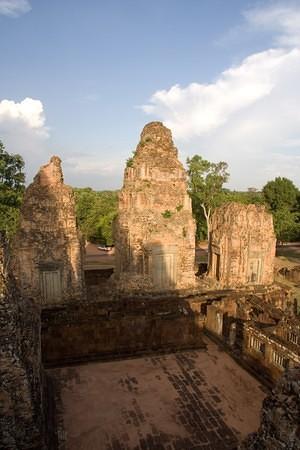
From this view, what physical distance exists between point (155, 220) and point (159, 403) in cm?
831

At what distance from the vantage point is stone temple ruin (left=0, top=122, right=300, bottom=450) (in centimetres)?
709

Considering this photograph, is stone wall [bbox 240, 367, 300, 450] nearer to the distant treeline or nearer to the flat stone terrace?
the flat stone terrace

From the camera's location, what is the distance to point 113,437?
26.4ft

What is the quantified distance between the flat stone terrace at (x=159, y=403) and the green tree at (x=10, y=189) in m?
9.39

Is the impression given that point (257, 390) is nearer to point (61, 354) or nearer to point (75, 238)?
point (61, 354)

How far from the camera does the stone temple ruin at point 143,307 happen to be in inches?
279

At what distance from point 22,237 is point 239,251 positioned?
32.6 feet

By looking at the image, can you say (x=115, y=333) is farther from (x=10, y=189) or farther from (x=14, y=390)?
(x=10, y=189)

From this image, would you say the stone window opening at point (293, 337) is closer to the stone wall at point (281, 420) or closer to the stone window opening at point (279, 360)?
the stone window opening at point (279, 360)

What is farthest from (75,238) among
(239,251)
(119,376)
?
(239,251)

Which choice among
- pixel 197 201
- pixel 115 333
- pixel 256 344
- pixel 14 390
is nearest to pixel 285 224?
pixel 197 201

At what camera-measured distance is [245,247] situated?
16.7 metres

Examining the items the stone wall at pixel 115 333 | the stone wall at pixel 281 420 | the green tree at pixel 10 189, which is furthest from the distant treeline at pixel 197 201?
the stone wall at pixel 281 420

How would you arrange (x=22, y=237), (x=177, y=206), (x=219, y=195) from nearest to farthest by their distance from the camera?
1. (x=22, y=237)
2. (x=177, y=206)
3. (x=219, y=195)
